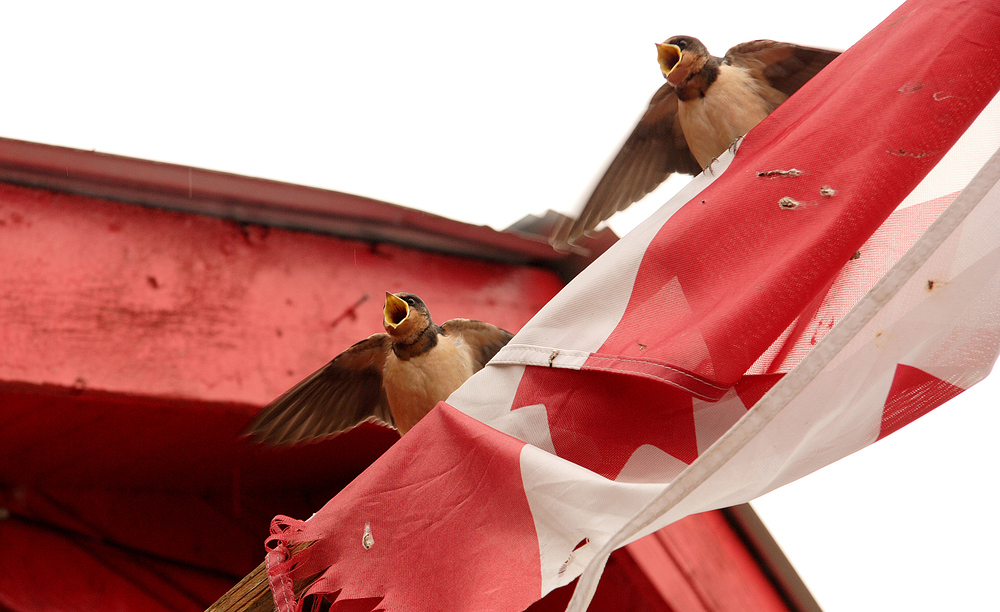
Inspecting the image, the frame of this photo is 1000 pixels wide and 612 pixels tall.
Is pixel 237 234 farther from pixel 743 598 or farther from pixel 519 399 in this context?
pixel 743 598

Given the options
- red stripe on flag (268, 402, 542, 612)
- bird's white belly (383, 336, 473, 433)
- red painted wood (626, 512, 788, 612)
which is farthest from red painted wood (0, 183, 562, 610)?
red stripe on flag (268, 402, 542, 612)

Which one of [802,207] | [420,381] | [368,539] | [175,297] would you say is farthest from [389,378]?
[802,207]

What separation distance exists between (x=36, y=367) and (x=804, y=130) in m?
2.01

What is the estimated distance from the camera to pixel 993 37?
1214 millimetres

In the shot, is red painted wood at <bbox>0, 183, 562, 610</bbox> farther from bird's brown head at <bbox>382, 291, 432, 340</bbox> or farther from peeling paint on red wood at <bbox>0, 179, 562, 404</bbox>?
bird's brown head at <bbox>382, 291, 432, 340</bbox>

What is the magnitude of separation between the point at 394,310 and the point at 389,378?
0.20m

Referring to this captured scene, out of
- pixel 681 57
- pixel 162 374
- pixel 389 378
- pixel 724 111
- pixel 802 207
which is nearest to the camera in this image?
pixel 802 207

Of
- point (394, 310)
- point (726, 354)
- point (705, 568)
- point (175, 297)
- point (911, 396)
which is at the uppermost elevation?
point (175, 297)

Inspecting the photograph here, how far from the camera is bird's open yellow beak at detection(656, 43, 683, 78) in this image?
7.47 ft

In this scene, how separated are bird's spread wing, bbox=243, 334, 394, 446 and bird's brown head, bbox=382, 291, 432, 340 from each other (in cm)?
7

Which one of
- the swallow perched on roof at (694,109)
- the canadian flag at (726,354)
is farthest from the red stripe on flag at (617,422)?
the swallow perched on roof at (694,109)

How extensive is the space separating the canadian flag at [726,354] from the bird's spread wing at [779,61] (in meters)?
0.89

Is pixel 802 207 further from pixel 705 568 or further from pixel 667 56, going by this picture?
pixel 705 568

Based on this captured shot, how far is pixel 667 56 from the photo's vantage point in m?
2.31
